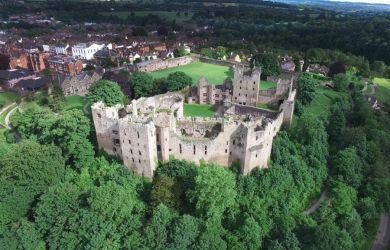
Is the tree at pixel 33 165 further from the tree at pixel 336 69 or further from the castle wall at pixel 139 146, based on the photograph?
the tree at pixel 336 69

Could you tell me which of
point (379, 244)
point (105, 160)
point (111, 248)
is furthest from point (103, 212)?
point (379, 244)

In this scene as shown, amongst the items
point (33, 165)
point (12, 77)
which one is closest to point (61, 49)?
point (12, 77)

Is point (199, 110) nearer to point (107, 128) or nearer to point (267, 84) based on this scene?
point (107, 128)

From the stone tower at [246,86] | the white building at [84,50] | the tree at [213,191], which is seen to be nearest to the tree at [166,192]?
the tree at [213,191]

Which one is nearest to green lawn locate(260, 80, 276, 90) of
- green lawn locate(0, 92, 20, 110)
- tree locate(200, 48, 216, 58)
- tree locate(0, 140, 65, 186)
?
tree locate(200, 48, 216, 58)

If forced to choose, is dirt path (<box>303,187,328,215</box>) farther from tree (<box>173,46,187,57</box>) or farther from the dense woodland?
tree (<box>173,46,187,57</box>)

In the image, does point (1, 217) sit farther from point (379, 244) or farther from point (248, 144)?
point (379, 244)

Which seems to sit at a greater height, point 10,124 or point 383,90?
point 10,124
